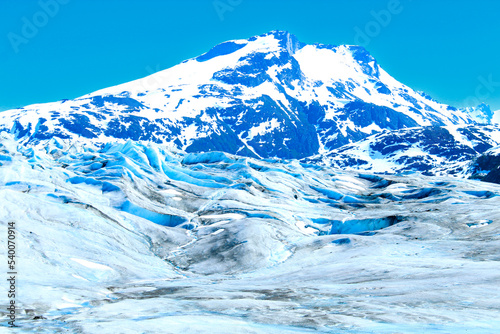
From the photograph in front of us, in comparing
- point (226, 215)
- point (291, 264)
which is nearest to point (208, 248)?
point (291, 264)

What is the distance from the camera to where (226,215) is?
66938 millimetres

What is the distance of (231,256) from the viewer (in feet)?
161

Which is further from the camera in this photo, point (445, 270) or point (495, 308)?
point (445, 270)

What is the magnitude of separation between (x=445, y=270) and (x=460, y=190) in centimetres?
7950

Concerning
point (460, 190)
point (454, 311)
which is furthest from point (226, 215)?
point (460, 190)

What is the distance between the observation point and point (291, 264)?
148ft

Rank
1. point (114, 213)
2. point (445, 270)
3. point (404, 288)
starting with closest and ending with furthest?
point (404, 288)
point (445, 270)
point (114, 213)

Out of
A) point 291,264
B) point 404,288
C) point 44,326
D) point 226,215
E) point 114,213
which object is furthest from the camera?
point 226,215

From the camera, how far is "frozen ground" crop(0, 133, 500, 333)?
22.0 meters

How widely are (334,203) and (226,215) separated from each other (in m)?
33.0

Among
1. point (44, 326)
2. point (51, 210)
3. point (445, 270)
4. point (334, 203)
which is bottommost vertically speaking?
point (44, 326)

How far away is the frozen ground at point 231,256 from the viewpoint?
22.0 meters

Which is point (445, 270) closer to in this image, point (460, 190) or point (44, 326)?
point (44, 326)

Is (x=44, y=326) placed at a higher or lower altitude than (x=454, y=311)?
lower
